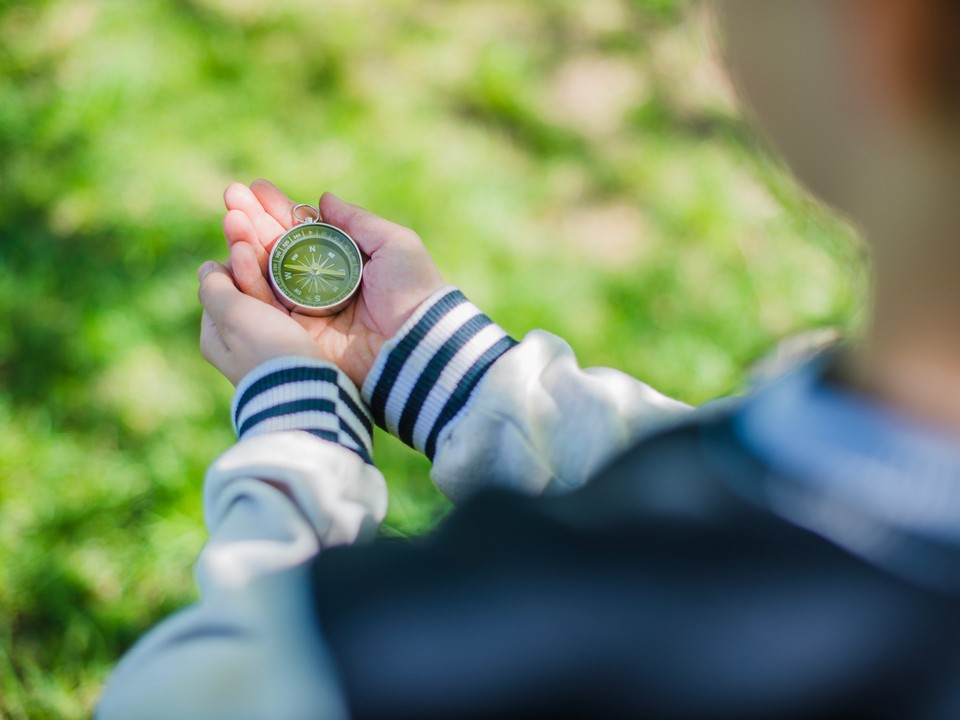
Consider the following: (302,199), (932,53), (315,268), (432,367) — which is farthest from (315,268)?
(932,53)

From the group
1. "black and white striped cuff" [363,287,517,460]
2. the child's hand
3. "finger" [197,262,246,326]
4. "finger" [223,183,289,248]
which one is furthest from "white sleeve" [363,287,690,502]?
"finger" [223,183,289,248]

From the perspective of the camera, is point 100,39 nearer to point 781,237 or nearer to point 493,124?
point 493,124

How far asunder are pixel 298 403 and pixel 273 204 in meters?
0.51

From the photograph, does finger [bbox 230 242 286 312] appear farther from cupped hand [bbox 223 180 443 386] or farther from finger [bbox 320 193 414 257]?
finger [bbox 320 193 414 257]

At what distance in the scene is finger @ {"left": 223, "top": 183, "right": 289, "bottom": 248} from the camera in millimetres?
1511

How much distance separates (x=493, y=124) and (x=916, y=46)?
2.01 m

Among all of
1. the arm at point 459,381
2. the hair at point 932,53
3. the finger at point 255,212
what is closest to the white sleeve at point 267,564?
the arm at point 459,381

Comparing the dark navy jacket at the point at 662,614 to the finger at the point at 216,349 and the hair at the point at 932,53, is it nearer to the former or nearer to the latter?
the hair at the point at 932,53

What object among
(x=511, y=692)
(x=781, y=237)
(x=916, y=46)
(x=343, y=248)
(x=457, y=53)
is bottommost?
(x=511, y=692)

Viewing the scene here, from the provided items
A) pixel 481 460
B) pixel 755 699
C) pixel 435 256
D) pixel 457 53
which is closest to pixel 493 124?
pixel 457 53

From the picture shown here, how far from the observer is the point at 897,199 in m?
0.69

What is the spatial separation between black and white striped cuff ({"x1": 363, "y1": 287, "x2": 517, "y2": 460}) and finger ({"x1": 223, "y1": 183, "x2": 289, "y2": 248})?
1.16ft

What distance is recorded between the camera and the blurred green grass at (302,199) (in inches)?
72.4

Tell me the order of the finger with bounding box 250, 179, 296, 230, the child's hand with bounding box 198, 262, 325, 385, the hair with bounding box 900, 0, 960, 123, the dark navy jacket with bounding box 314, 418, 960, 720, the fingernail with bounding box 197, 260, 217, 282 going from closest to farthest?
the hair with bounding box 900, 0, 960, 123, the dark navy jacket with bounding box 314, 418, 960, 720, the child's hand with bounding box 198, 262, 325, 385, the fingernail with bounding box 197, 260, 217, 282, the finger with bounding box 250, 179, 296, 230
